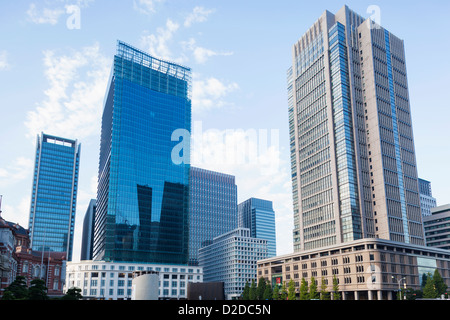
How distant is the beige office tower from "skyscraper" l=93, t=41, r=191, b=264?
176 feet

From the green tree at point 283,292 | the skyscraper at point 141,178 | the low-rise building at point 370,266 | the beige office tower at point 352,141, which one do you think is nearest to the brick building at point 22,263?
the skyscraper at point 141,178

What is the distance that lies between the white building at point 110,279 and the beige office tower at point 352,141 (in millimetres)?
56357

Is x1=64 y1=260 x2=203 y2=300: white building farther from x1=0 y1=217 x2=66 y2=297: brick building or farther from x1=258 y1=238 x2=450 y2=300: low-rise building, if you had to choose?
x1=258 y1=238 x2=450 y2=300: low-rise building

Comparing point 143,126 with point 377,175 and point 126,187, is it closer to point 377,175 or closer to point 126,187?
point 126,187

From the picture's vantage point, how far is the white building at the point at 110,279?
528 ft

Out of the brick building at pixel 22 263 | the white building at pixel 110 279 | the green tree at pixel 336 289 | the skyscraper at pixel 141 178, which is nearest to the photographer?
the brick building at pixel 22 263

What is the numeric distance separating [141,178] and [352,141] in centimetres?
8988

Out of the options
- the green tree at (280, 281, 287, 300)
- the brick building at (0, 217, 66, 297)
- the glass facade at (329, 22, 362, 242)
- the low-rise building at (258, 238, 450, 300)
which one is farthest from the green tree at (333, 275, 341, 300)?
the brick building at (0, 217, 66, 297)

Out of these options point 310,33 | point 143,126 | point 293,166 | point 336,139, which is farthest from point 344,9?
point 143,126

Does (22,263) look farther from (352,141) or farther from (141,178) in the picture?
(352,141)

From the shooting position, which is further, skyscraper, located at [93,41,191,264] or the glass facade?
skyscraper, located at [93,41,191,264]

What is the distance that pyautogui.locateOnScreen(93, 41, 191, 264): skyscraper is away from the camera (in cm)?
17488

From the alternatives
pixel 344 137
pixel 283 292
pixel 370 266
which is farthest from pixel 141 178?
pixel 370 266

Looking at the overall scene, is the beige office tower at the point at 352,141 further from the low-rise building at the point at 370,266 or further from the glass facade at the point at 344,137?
the low-rise building at the point at 370,266
